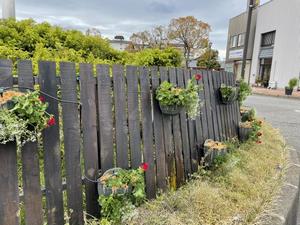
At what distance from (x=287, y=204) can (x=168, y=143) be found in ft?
4.73

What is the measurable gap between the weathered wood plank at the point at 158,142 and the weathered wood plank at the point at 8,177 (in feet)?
4.71

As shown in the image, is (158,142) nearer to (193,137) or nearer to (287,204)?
(193,137)

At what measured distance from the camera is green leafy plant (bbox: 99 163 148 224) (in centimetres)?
212

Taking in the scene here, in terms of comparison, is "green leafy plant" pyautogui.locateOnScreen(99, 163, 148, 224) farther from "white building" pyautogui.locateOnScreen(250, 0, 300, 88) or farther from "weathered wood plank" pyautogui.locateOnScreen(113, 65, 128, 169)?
"white building" pyautogui.locateOnScreen(250, 0, 300, 88)

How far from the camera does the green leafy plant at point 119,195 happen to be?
2115mm

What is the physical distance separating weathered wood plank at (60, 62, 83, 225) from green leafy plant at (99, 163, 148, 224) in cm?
21

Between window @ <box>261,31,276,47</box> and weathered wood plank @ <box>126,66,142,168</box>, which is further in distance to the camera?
window @ <box>261,31,276,47</box>

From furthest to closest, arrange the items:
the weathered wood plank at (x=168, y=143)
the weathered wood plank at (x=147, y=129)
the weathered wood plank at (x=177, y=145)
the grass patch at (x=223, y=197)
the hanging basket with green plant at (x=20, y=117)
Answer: the weathered wood plank at (x=177, y=145) < the weathered wood plank at (x=168, y=143) < the weathered wood plank at (x=147, y=129) < the grass patch at (x=223, y=197) < the hanging basket with green plant at (x=20, y=117)

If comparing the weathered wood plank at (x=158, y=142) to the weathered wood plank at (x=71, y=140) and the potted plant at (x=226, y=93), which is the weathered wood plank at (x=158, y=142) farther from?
the potted plant at (x=226, y=93)

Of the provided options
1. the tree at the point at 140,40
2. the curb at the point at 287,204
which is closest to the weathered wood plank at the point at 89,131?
the curb at the point at 287,204

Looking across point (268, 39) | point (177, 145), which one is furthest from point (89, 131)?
A: point (268, 39)

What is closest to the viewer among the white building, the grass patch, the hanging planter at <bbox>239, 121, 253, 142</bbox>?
the grass patch

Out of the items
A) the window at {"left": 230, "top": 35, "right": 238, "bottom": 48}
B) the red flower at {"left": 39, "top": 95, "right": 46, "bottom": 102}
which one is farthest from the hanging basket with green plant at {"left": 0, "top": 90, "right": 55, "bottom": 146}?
the window at {"left": 230, "top": 35, "right": 238, "bottom": 48}

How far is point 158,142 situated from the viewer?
2.85 metres
